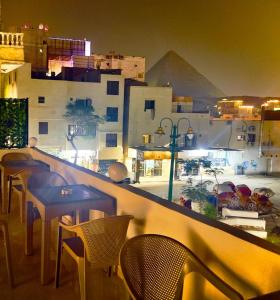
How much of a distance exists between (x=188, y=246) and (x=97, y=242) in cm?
69

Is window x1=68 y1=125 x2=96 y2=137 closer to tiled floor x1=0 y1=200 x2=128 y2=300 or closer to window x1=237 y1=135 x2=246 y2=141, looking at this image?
window x1=237 y1=135 x2=246 y2=141

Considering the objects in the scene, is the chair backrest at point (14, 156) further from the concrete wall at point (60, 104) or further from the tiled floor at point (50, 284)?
the concrete wall at point (60, 104)

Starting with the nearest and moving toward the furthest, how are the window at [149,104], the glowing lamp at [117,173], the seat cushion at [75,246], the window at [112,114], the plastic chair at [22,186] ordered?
the seat cushion at [75,246] < the glowing lamp at [117,173] < the plastic chair at [22,186] < the window at [112,114] < the window at [149,104]

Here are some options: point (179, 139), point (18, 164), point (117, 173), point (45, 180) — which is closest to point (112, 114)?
point (179, 139)

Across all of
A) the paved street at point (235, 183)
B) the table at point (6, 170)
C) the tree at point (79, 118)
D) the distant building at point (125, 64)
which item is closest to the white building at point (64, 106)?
the tree at point (79, 118)

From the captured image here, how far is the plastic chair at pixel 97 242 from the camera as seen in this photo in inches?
103

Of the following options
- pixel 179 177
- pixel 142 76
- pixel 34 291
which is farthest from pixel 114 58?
pixel 34 291

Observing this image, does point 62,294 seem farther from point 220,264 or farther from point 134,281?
point 220,264

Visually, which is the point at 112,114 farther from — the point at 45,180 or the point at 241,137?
the point at 45,180

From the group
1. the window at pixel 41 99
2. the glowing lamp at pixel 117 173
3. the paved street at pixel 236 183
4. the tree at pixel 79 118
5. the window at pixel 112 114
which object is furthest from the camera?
the window at pixel 112 114

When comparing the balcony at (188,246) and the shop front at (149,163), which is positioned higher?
the balcony at (188,246)

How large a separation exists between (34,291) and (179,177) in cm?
2038

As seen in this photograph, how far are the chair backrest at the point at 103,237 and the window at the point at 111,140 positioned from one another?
2006cm

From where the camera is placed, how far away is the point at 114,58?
3183cm
